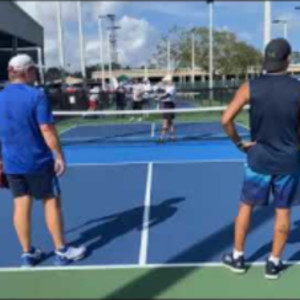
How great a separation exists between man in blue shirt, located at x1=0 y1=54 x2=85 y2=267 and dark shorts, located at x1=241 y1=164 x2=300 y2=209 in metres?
1.71

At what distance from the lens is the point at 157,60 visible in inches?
3349

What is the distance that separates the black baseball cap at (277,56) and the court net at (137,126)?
1063 cm

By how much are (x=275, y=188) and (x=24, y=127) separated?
2.28m

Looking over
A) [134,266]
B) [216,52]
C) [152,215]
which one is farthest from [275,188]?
[216,52]

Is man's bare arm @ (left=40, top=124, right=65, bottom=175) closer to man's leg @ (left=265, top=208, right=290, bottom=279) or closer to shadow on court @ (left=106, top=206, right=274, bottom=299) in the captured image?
shadow on court @ (left=106, top=206, right=274, bottom=299)

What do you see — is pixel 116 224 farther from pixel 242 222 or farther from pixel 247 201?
pixel 247 201

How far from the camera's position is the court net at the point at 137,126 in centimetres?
1880

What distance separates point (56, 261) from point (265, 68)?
8.81ft

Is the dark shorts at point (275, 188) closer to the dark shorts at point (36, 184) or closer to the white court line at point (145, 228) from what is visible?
the white court line at point (145, 228)

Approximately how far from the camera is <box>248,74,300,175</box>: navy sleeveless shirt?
5391mm

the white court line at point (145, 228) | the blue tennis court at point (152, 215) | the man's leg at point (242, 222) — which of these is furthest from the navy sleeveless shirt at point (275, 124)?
the white court line at point (145, 228)

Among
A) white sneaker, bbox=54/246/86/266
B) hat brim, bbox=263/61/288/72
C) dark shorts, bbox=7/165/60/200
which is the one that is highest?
hat brim, bbox=263/61/288/72

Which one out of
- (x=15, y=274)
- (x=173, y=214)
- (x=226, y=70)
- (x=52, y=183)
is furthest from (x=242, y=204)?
(x=226, y=70)

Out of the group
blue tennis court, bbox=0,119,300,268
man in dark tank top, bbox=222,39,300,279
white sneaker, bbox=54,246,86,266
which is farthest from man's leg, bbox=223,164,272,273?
white sneaker, bbox=54,246,86,266
